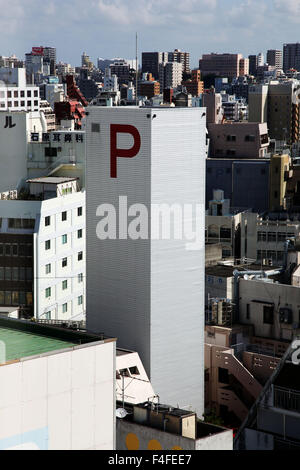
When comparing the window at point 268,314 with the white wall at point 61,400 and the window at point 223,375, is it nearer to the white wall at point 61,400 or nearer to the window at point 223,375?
the window at point 223,375

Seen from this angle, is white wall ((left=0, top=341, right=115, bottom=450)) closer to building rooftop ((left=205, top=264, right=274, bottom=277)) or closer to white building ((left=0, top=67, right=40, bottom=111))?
building rooftop ((left=205, top=264, right=274, bottom=277))

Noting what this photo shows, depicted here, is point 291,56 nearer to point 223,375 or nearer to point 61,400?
point 223,375

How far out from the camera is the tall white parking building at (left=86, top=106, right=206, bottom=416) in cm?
2312

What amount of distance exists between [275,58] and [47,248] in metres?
168

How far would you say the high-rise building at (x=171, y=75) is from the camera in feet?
502

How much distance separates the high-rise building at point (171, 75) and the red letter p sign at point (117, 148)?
129189mm

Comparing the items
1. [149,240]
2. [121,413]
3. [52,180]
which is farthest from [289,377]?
[52,180]

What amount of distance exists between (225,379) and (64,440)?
480 inches

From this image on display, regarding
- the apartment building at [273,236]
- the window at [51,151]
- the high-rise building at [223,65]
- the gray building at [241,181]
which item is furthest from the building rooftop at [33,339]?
the high-rise building at [223,65]

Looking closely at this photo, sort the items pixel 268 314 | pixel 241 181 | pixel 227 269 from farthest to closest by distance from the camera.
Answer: pixel 241 181 < pixel 227 269 < pixel 268 314

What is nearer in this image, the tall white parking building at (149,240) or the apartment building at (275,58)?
the tall white parking building at (149,240)

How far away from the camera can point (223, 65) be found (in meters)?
171

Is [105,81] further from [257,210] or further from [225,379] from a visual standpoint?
[225,379]
